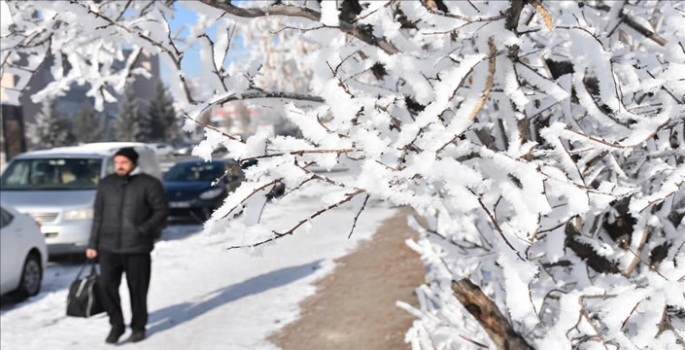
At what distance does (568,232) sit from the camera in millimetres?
3219

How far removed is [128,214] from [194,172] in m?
9.65

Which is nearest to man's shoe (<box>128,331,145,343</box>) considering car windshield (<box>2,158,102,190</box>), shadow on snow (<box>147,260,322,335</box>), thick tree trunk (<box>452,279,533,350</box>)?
shadow on snow (<box>147,260,322,335</box>)

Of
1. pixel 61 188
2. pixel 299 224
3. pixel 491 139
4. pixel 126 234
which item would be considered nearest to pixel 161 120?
pixel 61 188

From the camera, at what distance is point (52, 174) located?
34.1 feet

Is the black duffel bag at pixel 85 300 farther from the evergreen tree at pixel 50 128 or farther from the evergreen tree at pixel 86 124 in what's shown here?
the evergreen tree at pixel 86 124

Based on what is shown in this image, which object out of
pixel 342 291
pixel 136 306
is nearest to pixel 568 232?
pixel 136 306

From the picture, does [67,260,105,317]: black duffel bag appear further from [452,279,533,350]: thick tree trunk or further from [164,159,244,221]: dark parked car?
[164,159,244,221]: dark parked car

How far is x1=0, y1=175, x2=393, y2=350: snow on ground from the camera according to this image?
5.95 metres

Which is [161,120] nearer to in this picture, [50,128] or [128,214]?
[50,128]

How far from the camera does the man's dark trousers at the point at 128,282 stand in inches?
227

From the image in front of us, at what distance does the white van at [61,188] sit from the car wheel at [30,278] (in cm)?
143

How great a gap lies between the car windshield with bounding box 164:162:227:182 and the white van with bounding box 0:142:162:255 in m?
3.21

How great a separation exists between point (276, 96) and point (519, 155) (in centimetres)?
90

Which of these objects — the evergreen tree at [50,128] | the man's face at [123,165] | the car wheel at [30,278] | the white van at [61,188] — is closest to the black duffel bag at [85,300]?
the man's face at [123,165]
